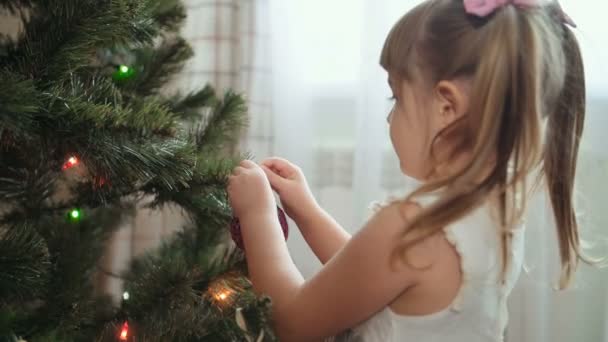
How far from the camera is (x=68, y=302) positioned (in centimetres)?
68

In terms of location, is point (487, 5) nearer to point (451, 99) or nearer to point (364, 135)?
point (451, 99)

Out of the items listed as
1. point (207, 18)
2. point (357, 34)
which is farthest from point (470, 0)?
point (207, 18)

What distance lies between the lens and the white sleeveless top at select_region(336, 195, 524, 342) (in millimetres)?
573

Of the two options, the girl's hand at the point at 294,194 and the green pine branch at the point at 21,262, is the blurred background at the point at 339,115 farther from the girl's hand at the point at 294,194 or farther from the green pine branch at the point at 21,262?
A: the green pine branch at the point at 21,262

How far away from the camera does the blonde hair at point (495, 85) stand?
0.55 m

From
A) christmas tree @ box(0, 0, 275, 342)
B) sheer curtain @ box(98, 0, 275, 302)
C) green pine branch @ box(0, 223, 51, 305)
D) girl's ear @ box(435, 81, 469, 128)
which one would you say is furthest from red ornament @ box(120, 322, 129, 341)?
sheer curtain @ box(98, 0, 275, 302)

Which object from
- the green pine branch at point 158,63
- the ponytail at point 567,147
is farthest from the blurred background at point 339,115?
the ponytail at point 567,147

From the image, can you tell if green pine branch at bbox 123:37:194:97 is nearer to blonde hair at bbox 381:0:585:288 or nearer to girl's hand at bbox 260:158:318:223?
girl's hand at bbox 260:158:318:223

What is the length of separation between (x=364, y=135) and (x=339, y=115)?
0.35 ft

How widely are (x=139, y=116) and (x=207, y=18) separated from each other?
2.27 ft

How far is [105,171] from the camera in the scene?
1.87ft

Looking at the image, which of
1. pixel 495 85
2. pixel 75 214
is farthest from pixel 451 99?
pixel 75 214

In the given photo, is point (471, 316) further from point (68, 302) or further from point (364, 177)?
point (364, 177)

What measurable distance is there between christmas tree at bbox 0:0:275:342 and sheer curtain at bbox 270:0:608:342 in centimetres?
35
